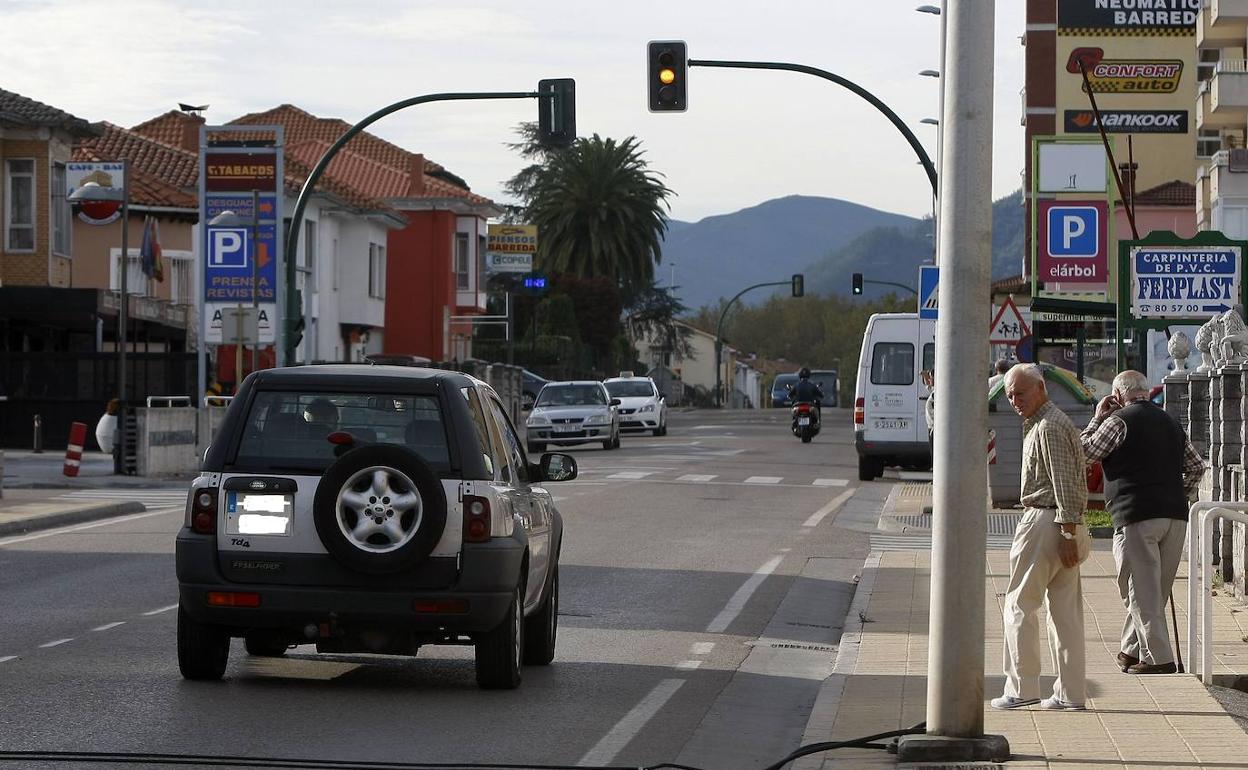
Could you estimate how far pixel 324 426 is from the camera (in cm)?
1040

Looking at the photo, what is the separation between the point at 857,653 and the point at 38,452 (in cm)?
3048

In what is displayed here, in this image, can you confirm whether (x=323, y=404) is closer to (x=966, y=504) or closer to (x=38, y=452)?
(x=966, y=504)

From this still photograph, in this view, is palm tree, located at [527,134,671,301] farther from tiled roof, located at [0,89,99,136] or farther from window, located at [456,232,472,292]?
tiled roof, located at [0,89,99,136]

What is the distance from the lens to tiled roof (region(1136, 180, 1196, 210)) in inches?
2803

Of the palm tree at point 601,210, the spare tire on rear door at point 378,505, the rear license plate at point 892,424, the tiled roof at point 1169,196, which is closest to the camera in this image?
the spare tire on rear door at point 378,505

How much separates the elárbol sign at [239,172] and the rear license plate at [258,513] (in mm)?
28178

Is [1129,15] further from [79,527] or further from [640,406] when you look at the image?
[79,527]

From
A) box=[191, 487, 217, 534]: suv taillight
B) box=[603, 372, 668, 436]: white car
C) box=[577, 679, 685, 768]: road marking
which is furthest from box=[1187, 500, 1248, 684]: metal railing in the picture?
box=[603, 372, 668, 436]: white car

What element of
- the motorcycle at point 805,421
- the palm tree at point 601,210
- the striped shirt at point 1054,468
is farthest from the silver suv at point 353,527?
A: the palm tree at point 601,210

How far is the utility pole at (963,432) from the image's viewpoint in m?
8.00

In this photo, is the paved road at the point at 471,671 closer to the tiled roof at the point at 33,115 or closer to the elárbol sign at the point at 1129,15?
the tiled roof at the point at 33,115

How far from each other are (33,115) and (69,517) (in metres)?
22.3

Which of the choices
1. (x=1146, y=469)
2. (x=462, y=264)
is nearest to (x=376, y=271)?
(x=462, y=264)

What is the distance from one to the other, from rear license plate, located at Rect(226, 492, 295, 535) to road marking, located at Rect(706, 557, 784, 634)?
4.41 meters
